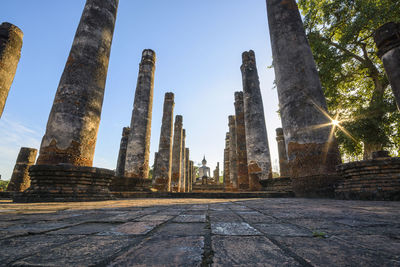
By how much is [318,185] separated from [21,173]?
14.1m

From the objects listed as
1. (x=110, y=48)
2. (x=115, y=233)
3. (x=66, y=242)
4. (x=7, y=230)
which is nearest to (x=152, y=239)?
(x=115, y=233)

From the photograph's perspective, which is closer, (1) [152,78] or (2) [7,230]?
(2) [7,230]

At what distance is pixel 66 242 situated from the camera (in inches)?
34.7

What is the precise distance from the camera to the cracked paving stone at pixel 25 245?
27.2 inches

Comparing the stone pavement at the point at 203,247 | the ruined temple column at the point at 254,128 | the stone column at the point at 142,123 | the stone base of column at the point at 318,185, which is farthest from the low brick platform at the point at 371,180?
the stone column at the point at 142,123

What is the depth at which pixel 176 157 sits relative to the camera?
16391mm

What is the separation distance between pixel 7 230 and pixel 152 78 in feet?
33.0

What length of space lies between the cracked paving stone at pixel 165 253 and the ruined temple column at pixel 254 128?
7777mm

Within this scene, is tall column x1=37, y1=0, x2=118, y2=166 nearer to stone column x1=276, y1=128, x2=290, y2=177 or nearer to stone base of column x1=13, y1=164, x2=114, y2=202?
stone base of column x1=13, y1=164, x2=114, y2=202

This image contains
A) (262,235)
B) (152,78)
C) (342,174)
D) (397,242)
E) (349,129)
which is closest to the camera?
(397,242)

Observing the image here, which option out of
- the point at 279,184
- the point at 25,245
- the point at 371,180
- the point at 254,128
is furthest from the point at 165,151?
the point at 25,245

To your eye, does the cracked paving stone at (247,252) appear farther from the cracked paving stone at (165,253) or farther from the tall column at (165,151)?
the tall column at (165,151)

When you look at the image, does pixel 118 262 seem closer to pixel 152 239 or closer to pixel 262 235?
pixel 152 239

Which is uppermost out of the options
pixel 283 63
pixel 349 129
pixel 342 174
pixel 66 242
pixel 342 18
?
pixel 342 18
